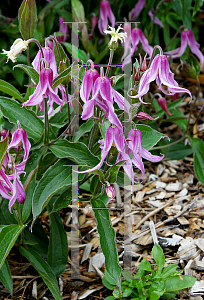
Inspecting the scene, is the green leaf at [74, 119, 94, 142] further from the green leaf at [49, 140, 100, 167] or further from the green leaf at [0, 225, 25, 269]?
the green leaf at [0, 225, 25, 269]

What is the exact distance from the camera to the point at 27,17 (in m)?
1.28

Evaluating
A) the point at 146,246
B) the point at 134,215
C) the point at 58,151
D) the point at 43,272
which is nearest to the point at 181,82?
the point at 134,215

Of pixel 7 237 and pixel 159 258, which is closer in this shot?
pixel 7 237

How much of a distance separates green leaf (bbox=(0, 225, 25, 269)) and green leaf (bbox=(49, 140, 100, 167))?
288 millimetres

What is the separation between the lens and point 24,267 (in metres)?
1.53

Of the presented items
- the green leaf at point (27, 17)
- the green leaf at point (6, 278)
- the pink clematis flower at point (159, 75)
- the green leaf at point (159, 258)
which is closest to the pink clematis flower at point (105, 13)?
the green leaf at point (27, 17)

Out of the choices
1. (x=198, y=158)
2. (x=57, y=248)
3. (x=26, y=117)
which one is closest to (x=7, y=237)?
(x=57, y=248)

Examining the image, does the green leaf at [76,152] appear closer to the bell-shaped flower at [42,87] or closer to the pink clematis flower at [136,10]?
the bell-shaped flower at [42,87]

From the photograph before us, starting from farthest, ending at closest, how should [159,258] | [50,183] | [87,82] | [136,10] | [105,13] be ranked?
[136,10], [105,13], [159,258], [50,183], [87,82]

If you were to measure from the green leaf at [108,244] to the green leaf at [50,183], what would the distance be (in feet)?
0.49

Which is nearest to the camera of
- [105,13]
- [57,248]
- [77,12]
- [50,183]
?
[50,183]

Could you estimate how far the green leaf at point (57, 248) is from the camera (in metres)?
1.45

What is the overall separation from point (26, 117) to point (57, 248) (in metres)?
0.55

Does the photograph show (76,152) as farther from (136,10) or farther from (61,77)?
(136,10)
